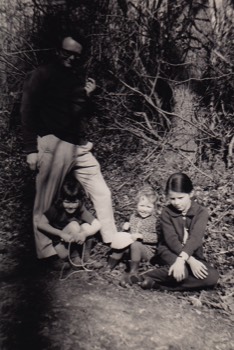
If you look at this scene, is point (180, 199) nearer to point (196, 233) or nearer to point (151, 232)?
point (196, 233)

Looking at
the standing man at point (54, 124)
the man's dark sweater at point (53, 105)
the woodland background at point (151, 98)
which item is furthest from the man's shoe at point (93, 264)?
the man's dark sweater at point (53, 105)

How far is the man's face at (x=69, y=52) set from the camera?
4344 millimetres

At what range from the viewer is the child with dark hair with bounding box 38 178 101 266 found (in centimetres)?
466

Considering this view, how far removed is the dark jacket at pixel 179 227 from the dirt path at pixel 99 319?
459mm

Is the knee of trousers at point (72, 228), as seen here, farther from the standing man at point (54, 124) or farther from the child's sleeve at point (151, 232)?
the child's sleeve at point (151, 232)

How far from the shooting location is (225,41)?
7.08 m

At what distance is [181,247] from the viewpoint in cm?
432

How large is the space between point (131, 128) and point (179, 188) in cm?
383

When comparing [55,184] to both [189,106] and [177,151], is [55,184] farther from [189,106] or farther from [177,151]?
[189,106]

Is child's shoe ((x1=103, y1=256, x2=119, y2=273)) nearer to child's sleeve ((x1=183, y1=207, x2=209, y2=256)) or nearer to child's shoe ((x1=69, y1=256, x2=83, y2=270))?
child's shoe ((x1=69, y1=256, x2=83, y2=270))

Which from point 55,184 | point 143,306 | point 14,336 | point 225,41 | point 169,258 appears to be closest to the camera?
point 14,336

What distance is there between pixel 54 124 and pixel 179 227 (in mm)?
1628

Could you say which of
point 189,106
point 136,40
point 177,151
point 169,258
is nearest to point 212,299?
point 169,258

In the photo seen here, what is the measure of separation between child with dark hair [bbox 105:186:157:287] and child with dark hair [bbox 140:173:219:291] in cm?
19
